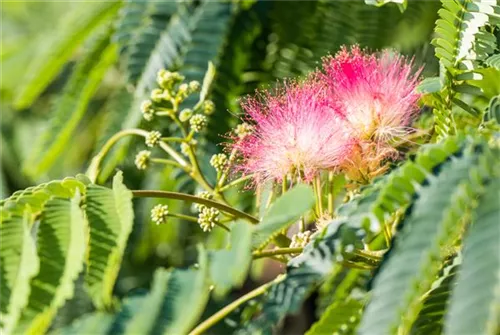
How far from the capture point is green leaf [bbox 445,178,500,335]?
27.5 inches

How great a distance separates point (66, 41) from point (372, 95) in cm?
101

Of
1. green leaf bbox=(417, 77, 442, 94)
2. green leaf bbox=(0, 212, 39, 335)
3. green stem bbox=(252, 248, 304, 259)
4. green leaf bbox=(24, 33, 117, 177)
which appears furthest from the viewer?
green leaf bbox=(24, 33, 117, 177)

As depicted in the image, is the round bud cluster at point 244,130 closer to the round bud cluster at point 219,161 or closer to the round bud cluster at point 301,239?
the round bud cluster at point 219,161

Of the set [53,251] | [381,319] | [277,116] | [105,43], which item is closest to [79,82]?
[105,43]

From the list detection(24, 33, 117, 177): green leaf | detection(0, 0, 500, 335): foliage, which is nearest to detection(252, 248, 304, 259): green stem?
detection(0, 0, 500, 335): foliage

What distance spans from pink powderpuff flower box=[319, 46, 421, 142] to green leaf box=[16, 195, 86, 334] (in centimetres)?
38

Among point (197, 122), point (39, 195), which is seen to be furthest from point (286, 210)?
point (197, 122)

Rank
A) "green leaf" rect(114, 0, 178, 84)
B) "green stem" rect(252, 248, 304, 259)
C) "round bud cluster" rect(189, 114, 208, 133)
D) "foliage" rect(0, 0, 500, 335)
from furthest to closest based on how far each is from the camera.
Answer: "green leaf" rect(114, 0, 178, 84)
"round bud cluster" rect(189, 114, 208, 133)
"green stem" rect(252, 248, 304, 259)
"foliage" rect(0, 0, 500, 335)

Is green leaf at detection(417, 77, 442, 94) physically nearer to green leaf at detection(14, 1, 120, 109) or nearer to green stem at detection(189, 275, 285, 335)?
green stem at detection(189, 275, 285, 335)

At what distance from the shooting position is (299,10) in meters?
1.88

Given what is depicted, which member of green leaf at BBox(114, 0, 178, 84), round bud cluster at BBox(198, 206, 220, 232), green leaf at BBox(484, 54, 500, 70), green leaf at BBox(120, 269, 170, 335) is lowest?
green leaf at BBox(120, 269, 170, 335)

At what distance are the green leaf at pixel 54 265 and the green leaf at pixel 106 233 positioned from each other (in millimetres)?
14

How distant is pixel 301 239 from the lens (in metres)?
1.08

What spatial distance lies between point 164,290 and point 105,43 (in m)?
1.16
